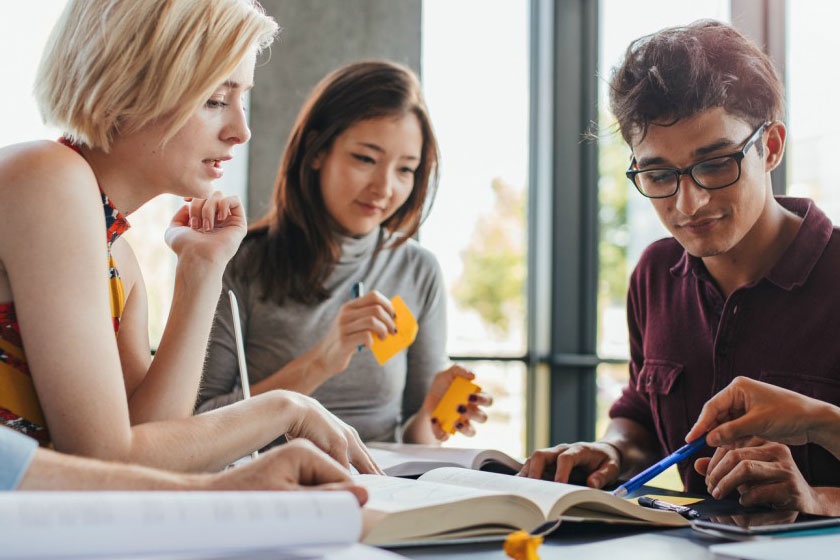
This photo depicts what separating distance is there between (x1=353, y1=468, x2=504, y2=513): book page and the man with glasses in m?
0.41

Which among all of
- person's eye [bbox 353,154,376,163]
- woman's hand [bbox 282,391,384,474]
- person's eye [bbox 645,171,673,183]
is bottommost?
woman's hand [bbox 282,391,384,474]

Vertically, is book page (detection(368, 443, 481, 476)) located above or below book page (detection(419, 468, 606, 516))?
below

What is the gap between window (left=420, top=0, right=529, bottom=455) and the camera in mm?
3947

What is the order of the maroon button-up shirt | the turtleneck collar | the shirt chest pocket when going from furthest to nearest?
the turtleneck collar, the shirt chest pocket, the maroon button-up shirt

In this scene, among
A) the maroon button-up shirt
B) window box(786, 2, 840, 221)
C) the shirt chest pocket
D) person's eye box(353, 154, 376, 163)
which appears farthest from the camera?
window box(786, 2, 840, 221)

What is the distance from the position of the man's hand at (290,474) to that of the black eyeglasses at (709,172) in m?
0.96

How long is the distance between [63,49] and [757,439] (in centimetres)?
127

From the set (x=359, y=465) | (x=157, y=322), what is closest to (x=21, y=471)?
(x=359, y=465)

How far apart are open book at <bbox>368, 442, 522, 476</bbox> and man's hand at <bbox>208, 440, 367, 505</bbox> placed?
0.46m

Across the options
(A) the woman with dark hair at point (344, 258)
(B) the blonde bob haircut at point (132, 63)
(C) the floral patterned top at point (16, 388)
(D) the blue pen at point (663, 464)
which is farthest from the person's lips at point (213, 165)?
(D) the blue pen at point (663, 464)

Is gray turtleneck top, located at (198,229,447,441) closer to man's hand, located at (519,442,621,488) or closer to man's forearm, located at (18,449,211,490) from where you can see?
man's hand, located at (519,442,621,488)

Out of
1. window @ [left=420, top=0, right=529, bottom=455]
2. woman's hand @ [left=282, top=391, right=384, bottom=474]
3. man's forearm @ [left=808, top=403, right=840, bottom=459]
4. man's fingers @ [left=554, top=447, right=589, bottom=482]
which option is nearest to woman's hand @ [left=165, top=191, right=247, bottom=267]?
woman's hand @ [left=282, top=391, right=384, bottom=474]

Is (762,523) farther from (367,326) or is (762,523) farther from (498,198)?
(498,198)

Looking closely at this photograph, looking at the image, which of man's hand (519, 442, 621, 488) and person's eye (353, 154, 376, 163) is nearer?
man's hand (519, 442, 621, 488)
